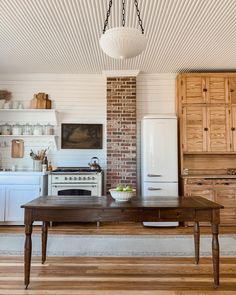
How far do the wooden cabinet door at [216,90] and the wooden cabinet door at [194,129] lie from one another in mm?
263

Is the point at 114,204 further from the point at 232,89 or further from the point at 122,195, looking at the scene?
the point at 232,89

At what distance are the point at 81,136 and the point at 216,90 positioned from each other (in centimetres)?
283

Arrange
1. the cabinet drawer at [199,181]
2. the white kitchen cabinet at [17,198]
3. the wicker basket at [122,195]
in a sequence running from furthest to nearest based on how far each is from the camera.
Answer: the cabinet drawer at [199,181], the white kitchen cabinet at [17,198], the wicker basket at [122,195]

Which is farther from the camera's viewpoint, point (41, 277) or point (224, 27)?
point (224, 27)

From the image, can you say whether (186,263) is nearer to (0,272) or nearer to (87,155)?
(0,272)

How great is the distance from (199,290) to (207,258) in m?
0.86

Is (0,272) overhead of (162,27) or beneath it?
beneath

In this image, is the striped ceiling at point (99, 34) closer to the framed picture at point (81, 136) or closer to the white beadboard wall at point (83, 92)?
the white beadboard wall at point (83, 92)

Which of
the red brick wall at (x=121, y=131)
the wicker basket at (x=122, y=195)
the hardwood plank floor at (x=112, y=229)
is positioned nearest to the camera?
the wicker basket at (x=122, y=195)

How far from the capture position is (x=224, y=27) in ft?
11.8

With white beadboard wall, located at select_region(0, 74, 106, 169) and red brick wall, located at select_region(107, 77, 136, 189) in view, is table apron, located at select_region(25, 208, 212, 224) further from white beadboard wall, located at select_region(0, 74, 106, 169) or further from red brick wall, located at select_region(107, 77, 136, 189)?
white beadboard wall, located at select_region(0, 74, 106, 169)

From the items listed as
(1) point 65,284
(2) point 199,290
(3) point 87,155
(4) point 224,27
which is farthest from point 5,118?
(2) point 199,290

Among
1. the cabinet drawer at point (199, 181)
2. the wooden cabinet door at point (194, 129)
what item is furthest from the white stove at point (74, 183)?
the wooden cabinet door at point (194, 129)

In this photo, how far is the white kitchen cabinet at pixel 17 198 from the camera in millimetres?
4688
